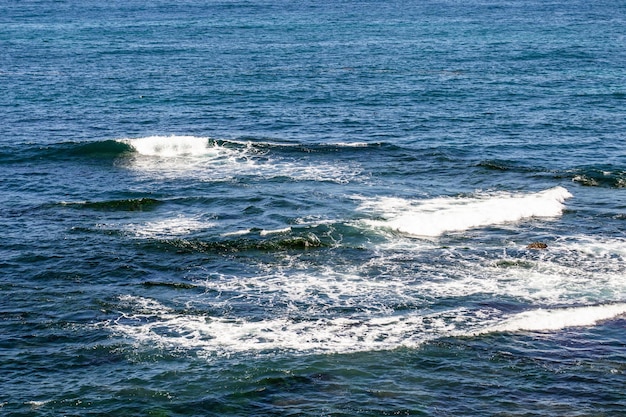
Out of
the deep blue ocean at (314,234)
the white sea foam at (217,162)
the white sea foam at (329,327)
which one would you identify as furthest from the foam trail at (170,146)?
the white sea foam at (329,327)

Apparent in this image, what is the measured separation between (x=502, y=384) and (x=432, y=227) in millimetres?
17039

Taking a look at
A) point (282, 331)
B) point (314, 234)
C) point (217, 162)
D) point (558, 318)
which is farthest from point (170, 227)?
point (558, 318)

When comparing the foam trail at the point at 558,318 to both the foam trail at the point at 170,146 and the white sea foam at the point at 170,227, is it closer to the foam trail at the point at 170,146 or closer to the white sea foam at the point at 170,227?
the white sea foam at the point at 170,227

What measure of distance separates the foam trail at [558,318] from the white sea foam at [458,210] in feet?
36.9

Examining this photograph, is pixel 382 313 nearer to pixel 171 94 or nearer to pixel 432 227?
pixel 432 227

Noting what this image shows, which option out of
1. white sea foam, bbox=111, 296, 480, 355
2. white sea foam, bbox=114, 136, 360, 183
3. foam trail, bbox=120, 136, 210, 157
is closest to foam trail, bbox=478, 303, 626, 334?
white sea foam, bbox=111, 296, 480, 355

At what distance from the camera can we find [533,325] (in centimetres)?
3875

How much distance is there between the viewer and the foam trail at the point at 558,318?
3869cm

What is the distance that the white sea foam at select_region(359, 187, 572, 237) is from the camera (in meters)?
50.8

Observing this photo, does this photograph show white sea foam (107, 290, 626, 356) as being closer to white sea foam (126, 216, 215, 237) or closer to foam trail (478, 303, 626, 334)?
foam trail (478, 303, 626, 334)

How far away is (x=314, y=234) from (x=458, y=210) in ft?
30.1

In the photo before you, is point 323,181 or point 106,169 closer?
point 323,181

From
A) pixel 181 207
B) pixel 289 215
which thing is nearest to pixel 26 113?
pixel 181 207

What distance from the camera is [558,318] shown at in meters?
39.3
